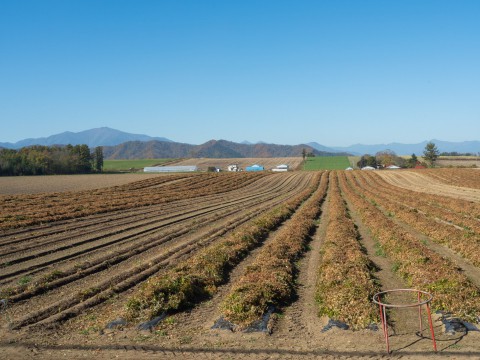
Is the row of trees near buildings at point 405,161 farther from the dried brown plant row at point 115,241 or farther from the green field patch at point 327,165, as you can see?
the dried brown plant row at point 115,241

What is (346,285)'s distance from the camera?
13.0 meters

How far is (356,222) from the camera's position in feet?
93.0

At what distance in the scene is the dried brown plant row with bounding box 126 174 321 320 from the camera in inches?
465

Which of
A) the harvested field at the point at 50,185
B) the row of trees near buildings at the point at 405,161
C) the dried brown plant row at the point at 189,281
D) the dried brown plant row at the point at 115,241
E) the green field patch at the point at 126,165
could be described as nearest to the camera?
the dried brown plant row at the point at 189,281

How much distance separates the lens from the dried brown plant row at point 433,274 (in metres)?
11.4

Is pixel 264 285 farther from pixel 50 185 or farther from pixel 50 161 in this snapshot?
pixel 50 161

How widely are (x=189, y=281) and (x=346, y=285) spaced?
15.1ft

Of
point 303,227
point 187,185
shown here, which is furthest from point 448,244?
point 187,185

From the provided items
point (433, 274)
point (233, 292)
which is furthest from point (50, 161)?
A: point (433, 274)

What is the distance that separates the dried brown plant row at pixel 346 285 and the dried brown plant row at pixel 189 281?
3348 millimetres

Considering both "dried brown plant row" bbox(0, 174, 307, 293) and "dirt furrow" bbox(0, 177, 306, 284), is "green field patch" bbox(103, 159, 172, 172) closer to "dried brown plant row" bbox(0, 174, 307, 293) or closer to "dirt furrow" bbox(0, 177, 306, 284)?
"dirt furrow" bbox(0, 177, 306, 284)

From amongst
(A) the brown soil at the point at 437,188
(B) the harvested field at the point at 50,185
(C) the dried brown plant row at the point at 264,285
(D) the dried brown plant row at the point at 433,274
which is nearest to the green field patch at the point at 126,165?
(B) the harvested field at the point at 50,185

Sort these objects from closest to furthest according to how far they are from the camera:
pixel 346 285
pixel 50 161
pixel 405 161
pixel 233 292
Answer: pixel 233 292 < pixel 346 285 < pixel 50 161 < pixel 405 161

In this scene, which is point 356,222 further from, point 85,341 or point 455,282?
point 85,341
